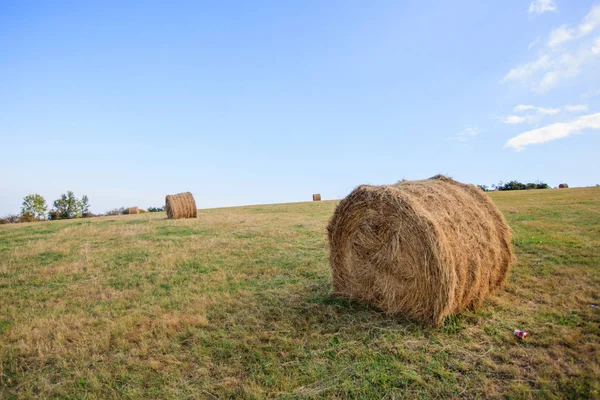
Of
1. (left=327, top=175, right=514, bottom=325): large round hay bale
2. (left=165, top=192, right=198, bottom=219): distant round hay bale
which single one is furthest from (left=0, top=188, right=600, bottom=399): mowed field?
(left=165, top=192, right=198, bottom=219): distant round hay bale

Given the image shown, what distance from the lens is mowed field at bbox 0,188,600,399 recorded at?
12.8 feet

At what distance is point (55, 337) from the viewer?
18.0 ft

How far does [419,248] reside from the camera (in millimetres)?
5320

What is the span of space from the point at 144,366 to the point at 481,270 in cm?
545

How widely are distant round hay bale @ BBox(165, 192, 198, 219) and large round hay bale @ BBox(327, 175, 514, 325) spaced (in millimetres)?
16831

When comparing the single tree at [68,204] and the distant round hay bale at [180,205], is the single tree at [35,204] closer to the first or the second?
the single tree at [68,204]

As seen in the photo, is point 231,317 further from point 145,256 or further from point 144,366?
point 145,256

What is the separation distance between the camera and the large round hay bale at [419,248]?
518cm

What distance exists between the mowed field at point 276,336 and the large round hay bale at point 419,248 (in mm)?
326

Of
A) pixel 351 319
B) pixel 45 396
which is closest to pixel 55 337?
pixel 45 396

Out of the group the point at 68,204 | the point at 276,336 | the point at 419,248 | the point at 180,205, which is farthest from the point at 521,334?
the point at 68,204

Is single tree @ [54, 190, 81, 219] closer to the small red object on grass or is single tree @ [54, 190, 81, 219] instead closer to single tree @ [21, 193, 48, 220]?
single tree @ [21, 193, 48, 220]

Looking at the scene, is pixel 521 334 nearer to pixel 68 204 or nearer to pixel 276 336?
pixel 276 336

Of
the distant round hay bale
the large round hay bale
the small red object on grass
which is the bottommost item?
the small red object on grass
